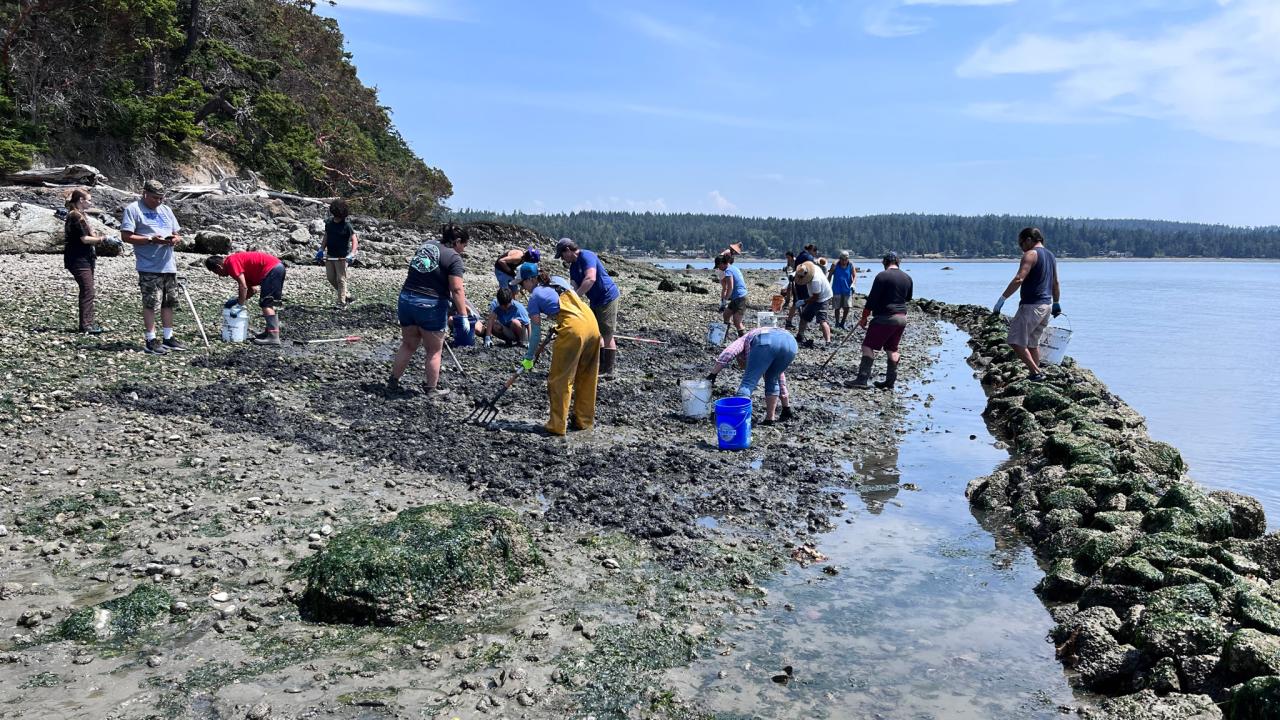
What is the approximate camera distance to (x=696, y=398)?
1091 cm

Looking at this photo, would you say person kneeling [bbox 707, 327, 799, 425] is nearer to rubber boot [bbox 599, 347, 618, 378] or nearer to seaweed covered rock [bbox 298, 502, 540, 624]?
rubber boot [bbox 599, 347, 618, 378]

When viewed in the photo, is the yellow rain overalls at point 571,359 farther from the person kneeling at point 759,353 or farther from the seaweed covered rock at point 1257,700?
the seaweed covered rock at point 1257,700

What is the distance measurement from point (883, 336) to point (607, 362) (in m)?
4.29

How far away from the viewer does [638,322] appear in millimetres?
21312

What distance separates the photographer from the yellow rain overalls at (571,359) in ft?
30.0

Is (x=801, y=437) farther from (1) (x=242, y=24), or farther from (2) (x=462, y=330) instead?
(1) (x=242, y=24)

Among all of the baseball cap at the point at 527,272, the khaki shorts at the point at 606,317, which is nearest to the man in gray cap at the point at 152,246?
the baseball cap at the point at 527,272

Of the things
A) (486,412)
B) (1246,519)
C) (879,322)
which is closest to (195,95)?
(486,412)

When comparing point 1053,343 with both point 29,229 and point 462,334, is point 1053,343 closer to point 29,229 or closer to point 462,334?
point 462,334

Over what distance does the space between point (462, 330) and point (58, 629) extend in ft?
31.5

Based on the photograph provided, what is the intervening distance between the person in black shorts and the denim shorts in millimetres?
6284

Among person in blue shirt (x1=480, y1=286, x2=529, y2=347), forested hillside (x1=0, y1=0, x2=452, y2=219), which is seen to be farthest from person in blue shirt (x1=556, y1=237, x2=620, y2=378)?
forested hillside (x1=0, y1=0, x2=452, y2=219)

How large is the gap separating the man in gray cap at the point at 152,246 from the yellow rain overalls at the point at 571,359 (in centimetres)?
489

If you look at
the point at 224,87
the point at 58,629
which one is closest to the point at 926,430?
the point at 58,629
